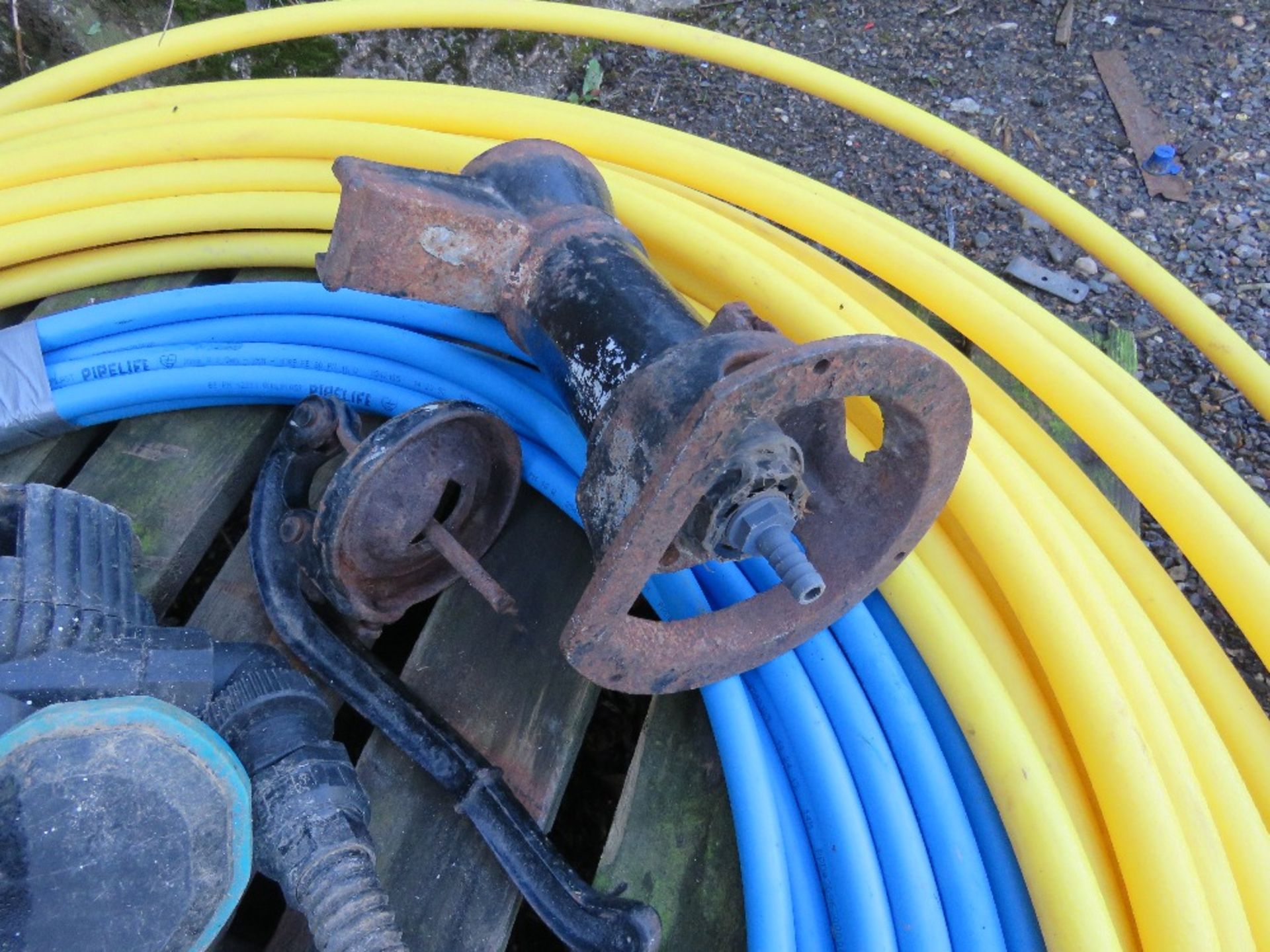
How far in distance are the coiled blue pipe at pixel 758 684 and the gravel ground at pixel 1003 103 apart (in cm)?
98

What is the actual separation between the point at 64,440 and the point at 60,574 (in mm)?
521

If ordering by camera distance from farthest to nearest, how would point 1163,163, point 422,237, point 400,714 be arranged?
point 1163,163, point 400,714, point 422,237

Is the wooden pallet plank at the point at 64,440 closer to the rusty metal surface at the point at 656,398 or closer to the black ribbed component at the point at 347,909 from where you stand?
the rusty metal surface at the point at 656,398

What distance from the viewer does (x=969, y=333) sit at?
130 centimetres

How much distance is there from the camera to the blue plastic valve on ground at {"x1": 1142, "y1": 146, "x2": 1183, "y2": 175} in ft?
7.16

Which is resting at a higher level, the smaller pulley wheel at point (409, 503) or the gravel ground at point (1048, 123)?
the gravel ground at point (1048, 123)

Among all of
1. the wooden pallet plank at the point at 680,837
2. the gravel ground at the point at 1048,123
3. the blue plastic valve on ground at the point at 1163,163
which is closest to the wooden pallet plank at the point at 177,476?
the wooden pallet plank at the point at 680,837

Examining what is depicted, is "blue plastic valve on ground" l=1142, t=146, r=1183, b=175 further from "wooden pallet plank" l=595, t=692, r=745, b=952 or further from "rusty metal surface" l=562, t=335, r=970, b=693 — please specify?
"wooden pallet plank" l=595, t=692, r=745, b=952

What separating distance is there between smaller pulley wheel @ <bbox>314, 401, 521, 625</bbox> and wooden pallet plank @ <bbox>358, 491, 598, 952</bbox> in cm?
6

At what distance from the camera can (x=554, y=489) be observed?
4.06ft

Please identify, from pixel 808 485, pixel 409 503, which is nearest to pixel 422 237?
pixel 409 503

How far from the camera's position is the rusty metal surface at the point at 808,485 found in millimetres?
735

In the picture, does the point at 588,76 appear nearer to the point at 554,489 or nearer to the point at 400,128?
the point at 400,128

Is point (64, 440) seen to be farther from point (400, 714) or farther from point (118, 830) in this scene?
point (118, 830)
